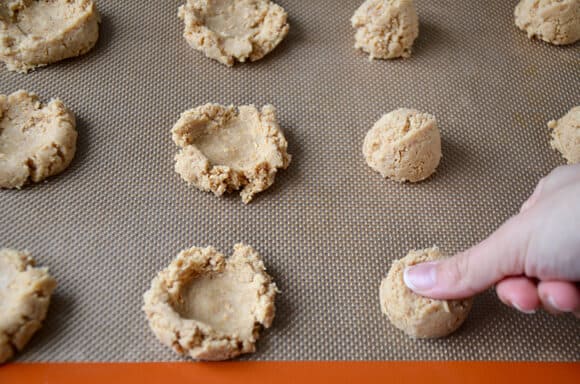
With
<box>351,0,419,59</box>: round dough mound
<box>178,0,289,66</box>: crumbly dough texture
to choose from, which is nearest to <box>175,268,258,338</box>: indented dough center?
<box>178,0,289,66</box>: crumbly dough texture

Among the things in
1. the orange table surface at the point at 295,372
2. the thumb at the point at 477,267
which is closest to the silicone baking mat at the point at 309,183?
the orange table surface at the point at 295,372

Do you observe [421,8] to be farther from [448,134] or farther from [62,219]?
[62,219]

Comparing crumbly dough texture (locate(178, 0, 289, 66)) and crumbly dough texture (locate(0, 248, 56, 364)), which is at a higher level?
crumbly dough texture (locate(178, 0, 289, 66))

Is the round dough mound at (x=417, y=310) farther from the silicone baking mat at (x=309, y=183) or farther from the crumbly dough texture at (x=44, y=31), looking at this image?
the crumbly dough texture at (x=44, y=31)

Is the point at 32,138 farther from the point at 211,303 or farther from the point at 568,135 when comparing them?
the point at 568,135

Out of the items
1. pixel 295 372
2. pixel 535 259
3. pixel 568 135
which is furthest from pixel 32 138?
pixel 568 135

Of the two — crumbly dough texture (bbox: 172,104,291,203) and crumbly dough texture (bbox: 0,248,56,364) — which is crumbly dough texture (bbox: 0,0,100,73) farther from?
crumbly dough texture (bbox: 0,248,56,364)
